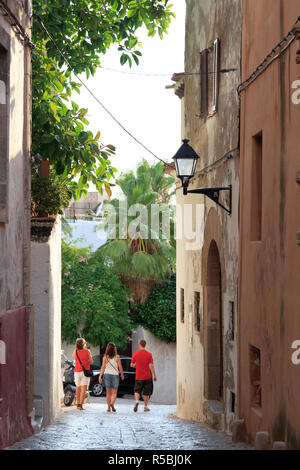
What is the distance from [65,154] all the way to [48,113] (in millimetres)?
749

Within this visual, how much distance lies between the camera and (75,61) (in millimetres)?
15781

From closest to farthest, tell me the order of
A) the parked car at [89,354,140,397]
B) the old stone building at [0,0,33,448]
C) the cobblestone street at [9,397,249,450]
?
the old stone building at [0,0,33,448]
the cobblestone street at [9,397,249,450]
the parked car at [89,354,140,397]

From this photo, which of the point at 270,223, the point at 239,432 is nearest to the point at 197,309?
the point at 239,432

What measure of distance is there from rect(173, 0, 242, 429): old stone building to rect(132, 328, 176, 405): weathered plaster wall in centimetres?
1097

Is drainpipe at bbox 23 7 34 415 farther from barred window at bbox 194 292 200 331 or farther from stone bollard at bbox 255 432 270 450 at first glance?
barred window at bbox 194 292 200 331

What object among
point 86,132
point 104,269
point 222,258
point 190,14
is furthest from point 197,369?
point 104,269

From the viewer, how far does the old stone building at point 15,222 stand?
976cm

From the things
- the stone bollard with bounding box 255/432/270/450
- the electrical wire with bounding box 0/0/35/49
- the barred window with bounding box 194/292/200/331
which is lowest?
the stone bollard with bounding box 255/432/270/450

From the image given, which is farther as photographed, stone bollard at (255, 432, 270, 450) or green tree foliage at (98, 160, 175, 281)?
green tree foliage at (98, 160, 175, 281)

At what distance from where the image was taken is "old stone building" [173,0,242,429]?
43.0ft

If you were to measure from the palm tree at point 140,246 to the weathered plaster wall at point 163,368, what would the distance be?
1.85 m

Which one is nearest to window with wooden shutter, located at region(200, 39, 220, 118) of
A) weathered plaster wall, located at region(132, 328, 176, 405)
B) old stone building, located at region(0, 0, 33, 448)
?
old stone building, located at region(0, 0, 33, 448)

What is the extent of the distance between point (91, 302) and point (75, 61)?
16.4 m
